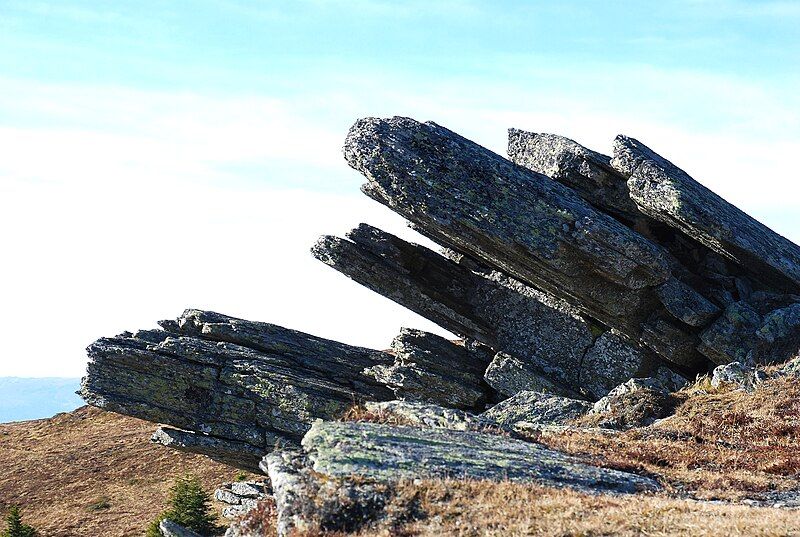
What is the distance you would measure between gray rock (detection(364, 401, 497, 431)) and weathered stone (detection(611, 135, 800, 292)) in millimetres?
16167

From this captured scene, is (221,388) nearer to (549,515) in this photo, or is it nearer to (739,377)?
(739,377)

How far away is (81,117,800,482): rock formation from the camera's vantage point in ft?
105

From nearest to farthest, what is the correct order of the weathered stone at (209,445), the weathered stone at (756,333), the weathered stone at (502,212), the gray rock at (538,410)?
the gray rock at (538,410)
the weathered stone at (502,212)
the weathered stone at (756,333)
the weathered stone at (209,445)

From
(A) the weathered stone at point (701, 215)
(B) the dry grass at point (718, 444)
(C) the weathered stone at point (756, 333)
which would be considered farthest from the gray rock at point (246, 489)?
(A) the weathered stone at point (701, 215)

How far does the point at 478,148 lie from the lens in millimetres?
33656

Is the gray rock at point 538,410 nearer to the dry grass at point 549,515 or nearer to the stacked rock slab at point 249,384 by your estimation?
the stacked rock slab at point 249,384

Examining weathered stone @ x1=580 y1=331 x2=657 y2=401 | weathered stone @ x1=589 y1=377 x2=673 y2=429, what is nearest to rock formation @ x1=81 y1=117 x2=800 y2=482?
weathered stone @ x1=580 y1=331 x2=657 y2=401

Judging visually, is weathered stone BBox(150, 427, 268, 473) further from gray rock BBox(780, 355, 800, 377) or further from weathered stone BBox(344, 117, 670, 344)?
gray rock BBox(780, 355, 800, 377)

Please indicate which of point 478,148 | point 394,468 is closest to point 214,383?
point 478,148

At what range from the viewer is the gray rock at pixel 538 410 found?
27750 millimetres

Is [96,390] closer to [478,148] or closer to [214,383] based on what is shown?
[214,383]

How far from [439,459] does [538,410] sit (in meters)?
13.3

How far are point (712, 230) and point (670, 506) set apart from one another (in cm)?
2084

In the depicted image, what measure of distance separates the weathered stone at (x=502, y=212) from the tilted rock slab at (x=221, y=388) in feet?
30.2
